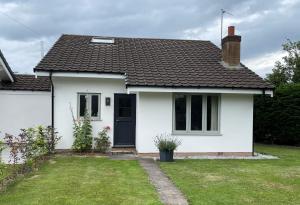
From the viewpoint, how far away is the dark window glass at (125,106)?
56.4 feet

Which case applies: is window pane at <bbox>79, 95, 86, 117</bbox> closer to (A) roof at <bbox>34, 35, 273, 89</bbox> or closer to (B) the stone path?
(A) roof at <bbox>34, 35, 273, 89</bbox>

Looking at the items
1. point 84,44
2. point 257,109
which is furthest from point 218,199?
point 257,109

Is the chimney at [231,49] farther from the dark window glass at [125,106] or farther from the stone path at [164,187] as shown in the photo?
the stone path at [164,187]

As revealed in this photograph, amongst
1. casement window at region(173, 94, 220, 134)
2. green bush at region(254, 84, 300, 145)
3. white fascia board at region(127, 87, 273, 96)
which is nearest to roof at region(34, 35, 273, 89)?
white fascia board at region(127, 87, 273, 96)

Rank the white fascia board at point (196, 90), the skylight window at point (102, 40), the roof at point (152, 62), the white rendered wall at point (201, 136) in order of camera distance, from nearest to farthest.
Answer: the white fascia board at point (196, 90)
the white rendered wall at point (201, 136)
the roof at point (152, 62)
the skylight window at point (102, 40)

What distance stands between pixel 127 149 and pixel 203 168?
4906 millimetres

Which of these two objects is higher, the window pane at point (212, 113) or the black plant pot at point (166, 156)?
the window pane at point (212, 113)

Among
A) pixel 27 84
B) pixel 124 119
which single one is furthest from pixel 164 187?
pixel 27 84

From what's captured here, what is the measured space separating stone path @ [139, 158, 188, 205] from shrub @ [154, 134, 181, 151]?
2.91 ft

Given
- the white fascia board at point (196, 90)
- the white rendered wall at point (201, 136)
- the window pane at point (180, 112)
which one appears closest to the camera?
the white fascia board at point (196, 90)

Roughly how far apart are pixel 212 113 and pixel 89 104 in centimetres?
493

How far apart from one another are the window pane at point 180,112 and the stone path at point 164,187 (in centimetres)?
293

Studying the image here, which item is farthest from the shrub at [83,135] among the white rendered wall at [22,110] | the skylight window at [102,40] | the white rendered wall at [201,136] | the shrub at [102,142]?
the skylight window at [102,40]

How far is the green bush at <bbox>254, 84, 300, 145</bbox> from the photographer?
21469mm
